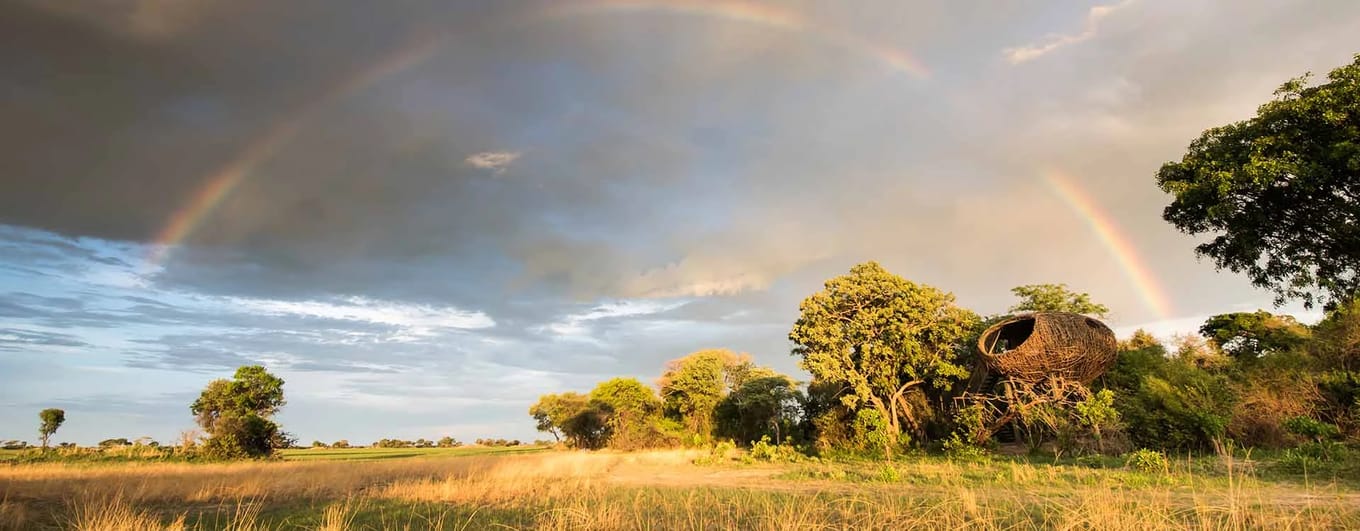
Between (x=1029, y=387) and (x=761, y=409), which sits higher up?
(x=1029, y=387)

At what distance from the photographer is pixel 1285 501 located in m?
8.62

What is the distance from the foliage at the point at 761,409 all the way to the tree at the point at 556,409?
16504 mm

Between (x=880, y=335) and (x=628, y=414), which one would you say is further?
(x=628, y=414)

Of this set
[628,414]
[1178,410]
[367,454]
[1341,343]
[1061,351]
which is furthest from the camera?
[367,454]

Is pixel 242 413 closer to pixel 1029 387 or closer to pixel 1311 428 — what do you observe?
pixel 1029 387

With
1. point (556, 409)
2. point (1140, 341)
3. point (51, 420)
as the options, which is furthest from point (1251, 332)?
point (51, 420)

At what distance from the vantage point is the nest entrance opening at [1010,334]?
2531 cm

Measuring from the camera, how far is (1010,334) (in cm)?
2695

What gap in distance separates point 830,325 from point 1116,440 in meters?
11.4

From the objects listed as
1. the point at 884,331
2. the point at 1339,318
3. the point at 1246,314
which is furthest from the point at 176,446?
the point at 1246,314

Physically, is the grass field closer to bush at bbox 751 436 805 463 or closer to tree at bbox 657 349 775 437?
tree at bbox 657 349 775 437

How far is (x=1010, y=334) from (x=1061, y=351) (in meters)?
4.47

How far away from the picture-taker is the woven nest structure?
22.5m

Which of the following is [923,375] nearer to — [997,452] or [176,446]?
[997,452]
